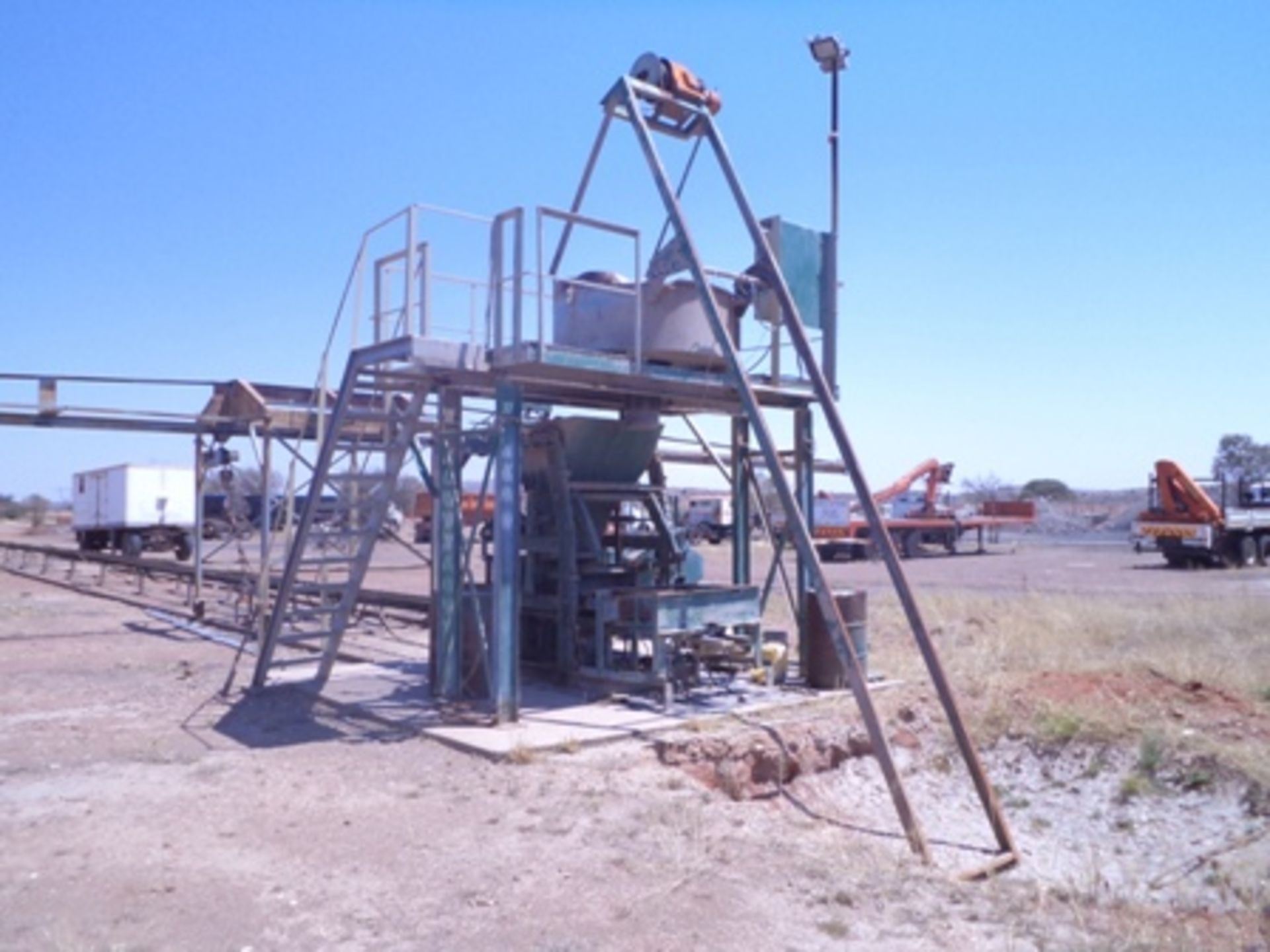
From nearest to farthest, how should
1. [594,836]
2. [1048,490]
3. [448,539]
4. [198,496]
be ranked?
[594,836] < [448,539] < [198,496] < [1048,490]

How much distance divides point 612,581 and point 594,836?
5126mm

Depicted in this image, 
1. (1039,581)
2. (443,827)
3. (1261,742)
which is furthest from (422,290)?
(1039,581)

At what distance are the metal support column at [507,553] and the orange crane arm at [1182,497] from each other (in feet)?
95.6

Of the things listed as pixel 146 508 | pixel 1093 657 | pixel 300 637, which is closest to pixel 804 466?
pixel 1093 657

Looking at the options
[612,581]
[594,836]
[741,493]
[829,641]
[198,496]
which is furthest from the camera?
[198,496]

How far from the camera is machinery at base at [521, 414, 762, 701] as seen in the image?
34.3 feet

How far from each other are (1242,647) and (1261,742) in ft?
16.1

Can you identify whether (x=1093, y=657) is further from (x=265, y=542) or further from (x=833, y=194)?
(x=265, y=542)

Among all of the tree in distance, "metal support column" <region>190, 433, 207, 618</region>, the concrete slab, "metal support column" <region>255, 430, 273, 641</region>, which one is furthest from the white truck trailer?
the tree in distance

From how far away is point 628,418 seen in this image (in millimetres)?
11602

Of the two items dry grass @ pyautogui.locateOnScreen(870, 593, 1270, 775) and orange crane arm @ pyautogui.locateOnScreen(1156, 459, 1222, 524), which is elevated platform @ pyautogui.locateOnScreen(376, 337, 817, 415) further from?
orange crane arm @ pyautogui.locateOnScreen(1156, 459, 1222, 524)

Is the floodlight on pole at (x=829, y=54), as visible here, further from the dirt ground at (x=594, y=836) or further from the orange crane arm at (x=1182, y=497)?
the orange crane arm at (x=1182, y=497)

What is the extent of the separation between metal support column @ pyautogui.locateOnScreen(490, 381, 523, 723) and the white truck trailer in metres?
32.7

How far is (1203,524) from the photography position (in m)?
33.1
